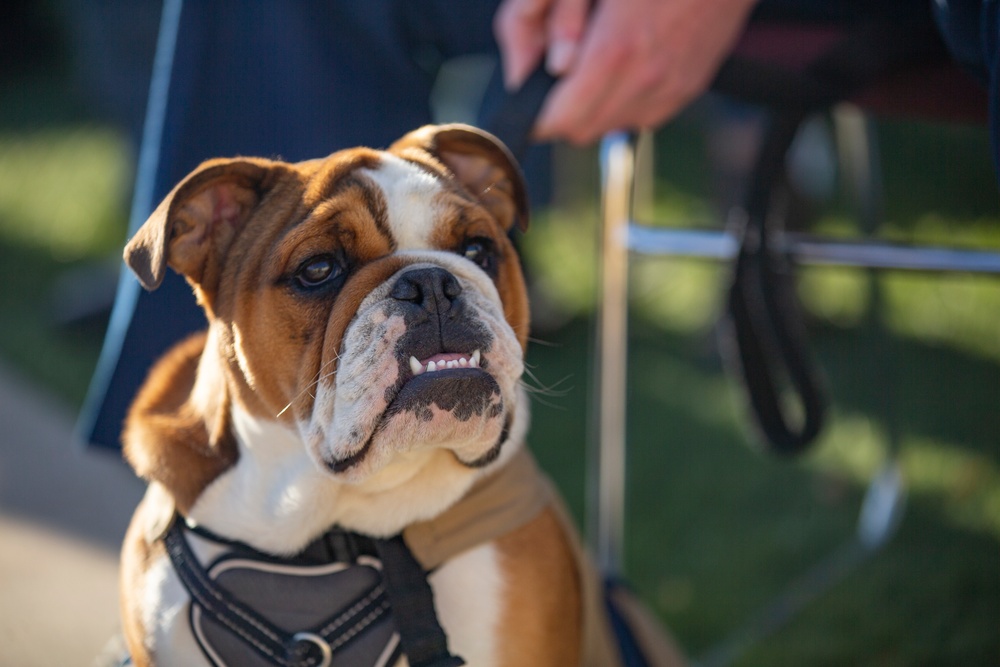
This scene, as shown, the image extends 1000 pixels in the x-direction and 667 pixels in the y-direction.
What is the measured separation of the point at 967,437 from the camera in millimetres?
4020

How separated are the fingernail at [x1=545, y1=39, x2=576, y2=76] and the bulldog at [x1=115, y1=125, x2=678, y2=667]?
379 millimetres

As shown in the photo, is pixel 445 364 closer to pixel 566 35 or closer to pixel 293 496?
pixel 293 496

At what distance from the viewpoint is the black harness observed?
6.35 ft

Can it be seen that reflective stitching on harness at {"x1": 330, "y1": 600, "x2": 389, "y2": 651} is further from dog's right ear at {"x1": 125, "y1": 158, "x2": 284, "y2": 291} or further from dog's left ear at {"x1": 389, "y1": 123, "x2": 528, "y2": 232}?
dog's left ear at {"x1": 389, "y1": 123, "x2": 528, "y2": 232}

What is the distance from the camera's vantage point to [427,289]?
185 centimetres

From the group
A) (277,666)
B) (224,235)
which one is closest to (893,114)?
(224,235)

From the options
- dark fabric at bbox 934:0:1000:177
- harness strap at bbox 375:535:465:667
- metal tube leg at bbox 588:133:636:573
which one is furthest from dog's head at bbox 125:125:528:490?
dark fabric at bbox 934:0:1000:177

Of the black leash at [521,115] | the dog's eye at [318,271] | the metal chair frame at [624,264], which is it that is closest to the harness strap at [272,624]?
the dog's eye at [318,271]

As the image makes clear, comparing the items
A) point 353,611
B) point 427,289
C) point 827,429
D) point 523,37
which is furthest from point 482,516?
point 827,429

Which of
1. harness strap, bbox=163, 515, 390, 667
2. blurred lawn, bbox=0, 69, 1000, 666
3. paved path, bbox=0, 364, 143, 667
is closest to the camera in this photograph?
harness strap, bbox=163, 515, 390, 667

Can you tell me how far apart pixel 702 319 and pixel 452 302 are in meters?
3.47

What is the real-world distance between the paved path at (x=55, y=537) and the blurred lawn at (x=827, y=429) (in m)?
0.42

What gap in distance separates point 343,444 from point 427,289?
32cm

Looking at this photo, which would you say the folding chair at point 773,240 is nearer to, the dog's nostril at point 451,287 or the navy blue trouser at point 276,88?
the navy blue trouser at point 276,88
